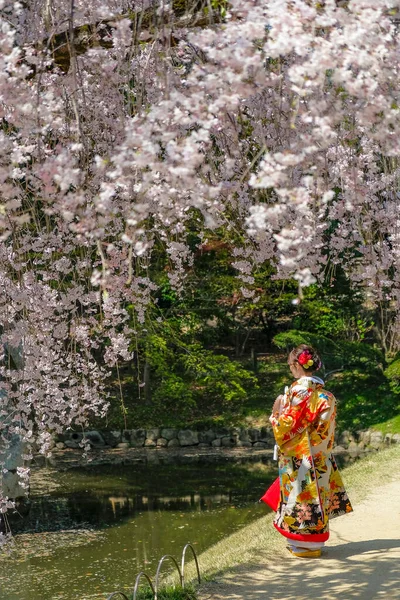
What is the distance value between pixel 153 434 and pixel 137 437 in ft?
0.90

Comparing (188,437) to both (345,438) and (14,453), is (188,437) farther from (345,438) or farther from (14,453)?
(14,453)

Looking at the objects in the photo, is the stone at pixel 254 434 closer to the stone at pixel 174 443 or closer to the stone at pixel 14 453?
the stone at pixel 174 443

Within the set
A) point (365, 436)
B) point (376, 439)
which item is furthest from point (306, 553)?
point (365, 436)

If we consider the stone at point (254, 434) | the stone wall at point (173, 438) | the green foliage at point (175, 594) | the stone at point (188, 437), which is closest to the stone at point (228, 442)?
the stone wall at point (173, 438)

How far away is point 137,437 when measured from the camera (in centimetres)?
1402

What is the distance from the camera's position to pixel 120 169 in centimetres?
240

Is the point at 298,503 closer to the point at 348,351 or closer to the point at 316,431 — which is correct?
the point at 316,431

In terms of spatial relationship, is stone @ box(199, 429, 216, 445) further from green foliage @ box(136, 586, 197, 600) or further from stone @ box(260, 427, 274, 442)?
green foliage @ box(136, 586, 197, 600)

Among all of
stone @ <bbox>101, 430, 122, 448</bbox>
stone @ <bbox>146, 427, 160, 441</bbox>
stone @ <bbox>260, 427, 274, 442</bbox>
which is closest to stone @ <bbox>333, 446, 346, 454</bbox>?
stone @ <bbox>260, 427, 274, 442</bbox>

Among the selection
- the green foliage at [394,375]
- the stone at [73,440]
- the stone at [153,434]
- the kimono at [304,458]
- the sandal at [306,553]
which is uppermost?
the kimono at [304,458]

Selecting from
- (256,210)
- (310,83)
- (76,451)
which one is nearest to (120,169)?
(256,210)

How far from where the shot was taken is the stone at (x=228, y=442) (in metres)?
14.0

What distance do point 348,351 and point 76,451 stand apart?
4.89 metres

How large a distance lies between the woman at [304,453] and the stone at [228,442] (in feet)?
30.3
